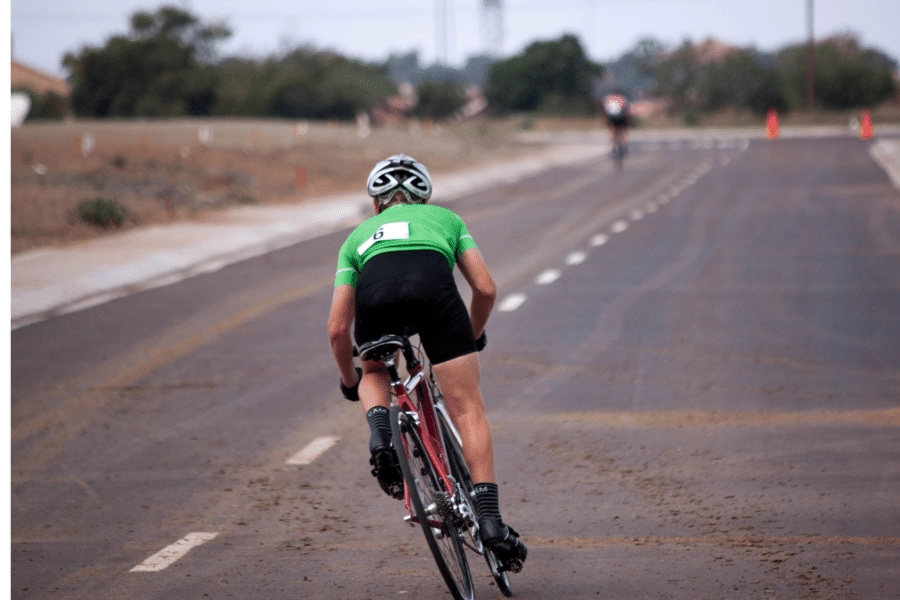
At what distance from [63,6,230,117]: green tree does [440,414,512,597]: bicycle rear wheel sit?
8840 centimetres

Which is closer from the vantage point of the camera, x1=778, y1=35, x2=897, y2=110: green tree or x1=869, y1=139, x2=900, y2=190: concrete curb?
x1=869, y1=139, x2=900, y2=190: concrete curb

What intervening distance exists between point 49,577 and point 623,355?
6.18 m

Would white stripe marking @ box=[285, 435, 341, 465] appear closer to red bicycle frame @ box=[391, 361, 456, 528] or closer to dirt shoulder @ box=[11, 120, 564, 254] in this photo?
red bicycle frame @ box=[391, 361, 456, 528]

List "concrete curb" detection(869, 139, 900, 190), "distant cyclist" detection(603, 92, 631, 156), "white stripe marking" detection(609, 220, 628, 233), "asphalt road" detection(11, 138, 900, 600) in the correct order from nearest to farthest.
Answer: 1. "asphalt road" detection(11, 138, 900, 600)
2. "white stripe marking" detection(609, 220, 628, 233)
3. "concrete curb" detection(869, 139, 900, 190)
4. "distant cyclist" detection(603, 92, 631, 156)

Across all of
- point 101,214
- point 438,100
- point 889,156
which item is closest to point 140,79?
point 438,100

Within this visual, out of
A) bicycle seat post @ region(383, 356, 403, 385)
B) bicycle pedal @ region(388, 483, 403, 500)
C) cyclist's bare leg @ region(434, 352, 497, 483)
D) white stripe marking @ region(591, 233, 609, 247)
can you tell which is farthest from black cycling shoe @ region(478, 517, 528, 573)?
white stripe marking @ region(591, 233, 609, 247)

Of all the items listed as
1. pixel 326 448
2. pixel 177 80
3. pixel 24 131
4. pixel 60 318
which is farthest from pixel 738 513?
pixel 177 80

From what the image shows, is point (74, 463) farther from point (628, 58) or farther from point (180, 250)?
point (628, 58)

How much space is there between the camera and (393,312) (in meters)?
5.24

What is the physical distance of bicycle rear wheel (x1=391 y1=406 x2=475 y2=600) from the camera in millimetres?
4910

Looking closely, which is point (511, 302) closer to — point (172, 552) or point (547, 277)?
point (547, 277)

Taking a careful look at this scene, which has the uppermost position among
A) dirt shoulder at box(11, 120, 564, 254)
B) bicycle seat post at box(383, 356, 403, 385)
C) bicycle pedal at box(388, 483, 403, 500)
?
dirt shoulder at box(11, 120, 564, 254)

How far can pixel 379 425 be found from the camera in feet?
16.8

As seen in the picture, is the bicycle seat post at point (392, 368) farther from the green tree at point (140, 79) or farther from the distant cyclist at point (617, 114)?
the green tree at point (140, 79)
